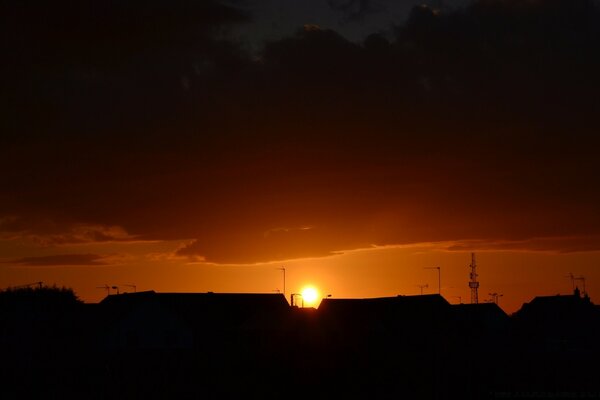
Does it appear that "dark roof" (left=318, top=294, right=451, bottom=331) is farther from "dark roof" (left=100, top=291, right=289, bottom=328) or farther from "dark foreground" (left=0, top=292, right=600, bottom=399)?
"dark roof" (left=100, top=291, right=289, bottom=328)

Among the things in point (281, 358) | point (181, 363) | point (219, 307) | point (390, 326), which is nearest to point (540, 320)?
point (390, 326)

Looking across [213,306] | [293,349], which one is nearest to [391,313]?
[213,306]

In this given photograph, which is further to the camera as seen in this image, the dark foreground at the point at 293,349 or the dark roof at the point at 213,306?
the dark roof at the point at 213,306

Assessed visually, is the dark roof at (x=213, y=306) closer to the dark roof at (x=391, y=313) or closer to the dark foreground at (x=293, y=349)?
the dark foreground at (x=293, y=349)

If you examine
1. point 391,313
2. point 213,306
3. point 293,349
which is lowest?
point 293,349

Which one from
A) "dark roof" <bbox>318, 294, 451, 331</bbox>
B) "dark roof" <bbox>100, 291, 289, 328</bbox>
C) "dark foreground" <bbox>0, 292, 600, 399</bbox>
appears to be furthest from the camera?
"dark roof" <bbox>318, 294, 451, 331</bbox>

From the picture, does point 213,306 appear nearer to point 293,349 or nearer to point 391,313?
point 391,313

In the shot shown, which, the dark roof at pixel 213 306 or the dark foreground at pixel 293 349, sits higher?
the dark roof at pixel 213 306

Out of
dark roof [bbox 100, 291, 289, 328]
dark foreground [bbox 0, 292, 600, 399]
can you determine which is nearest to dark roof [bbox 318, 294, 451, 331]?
dark foreground [bbox 0, 292, 600, 399]

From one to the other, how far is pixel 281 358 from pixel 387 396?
419 inches

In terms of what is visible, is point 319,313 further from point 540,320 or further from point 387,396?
point 387,396

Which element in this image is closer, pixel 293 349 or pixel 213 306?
pixel 293 349

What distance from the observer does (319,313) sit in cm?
7381

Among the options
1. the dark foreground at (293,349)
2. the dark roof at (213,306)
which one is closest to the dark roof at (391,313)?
the dark foreground at (293,349)
